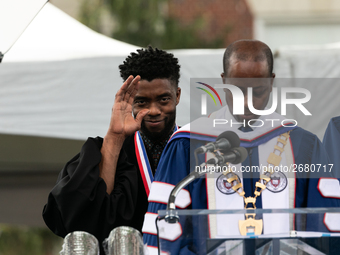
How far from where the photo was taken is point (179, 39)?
13359mm

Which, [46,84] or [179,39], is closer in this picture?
[46,84]

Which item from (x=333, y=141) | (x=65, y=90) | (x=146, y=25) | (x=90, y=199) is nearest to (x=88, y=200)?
(x=90, y=199)

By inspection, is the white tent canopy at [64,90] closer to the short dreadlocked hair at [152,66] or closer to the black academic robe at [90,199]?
the short dreadlocked hair at [152,66]

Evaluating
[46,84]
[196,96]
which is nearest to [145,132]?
[196,96]

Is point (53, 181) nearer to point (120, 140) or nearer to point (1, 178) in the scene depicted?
point (1, 178)

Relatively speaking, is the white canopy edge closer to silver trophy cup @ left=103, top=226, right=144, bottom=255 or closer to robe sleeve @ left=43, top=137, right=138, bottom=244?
robe sleeve @ left=43, top=137, right=138, bottom=244

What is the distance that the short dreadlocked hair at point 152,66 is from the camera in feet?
9.61

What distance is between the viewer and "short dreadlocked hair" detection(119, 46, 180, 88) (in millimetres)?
2930

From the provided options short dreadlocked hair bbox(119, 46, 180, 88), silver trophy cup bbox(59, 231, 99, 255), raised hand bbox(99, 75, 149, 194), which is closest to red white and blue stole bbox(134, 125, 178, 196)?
raised hand bbox(99, 75, 149, 194)

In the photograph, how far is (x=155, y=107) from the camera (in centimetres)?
282

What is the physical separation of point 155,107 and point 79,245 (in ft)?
4.13

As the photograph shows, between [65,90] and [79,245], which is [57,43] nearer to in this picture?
[65,90]

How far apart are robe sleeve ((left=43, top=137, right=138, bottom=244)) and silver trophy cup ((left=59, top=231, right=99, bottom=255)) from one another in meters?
0.71

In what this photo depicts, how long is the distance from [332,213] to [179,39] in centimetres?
1200
